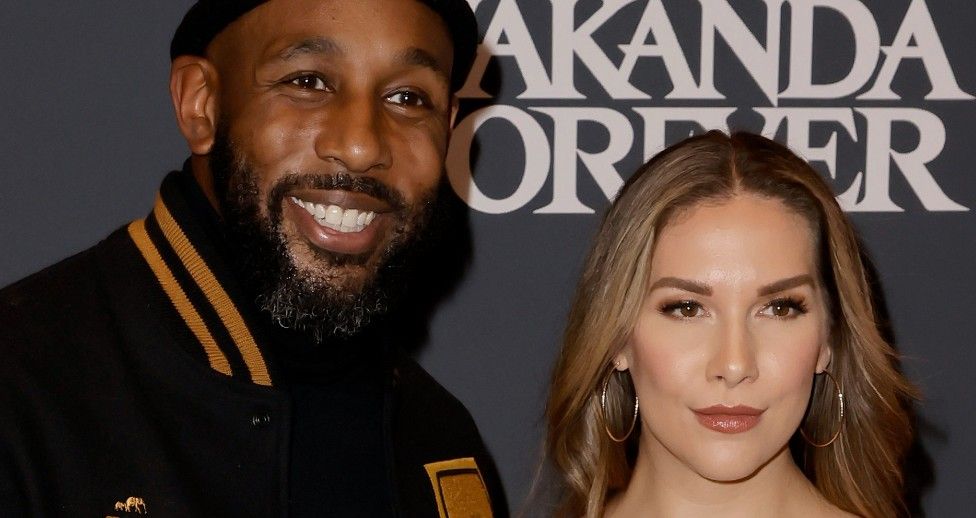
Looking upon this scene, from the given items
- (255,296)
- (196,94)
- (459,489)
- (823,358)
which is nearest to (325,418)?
(255,296)

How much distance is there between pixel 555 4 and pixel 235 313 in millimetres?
1030

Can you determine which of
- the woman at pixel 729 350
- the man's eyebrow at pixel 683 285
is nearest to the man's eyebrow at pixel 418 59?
the woman at pixel 729 350

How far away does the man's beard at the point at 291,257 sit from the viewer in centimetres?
183

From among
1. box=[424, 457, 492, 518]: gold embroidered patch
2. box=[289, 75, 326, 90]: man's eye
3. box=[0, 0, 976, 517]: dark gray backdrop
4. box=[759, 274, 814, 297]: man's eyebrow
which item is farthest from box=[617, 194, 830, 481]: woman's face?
box=[0, 0, 976, 517]: dark gray backdrop

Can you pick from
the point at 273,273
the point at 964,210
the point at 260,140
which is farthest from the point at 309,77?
the point at 964,210

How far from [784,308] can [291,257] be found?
0.71 m

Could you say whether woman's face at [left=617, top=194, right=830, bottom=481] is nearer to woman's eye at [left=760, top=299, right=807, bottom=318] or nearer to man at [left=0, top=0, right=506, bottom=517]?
woman's eye at [left=760, top=299, right=807, bottom=318]

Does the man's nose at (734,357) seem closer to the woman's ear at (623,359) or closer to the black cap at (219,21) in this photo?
the woman's ear at (623,359)

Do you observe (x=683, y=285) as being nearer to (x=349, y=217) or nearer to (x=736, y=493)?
(x=736, y=493)

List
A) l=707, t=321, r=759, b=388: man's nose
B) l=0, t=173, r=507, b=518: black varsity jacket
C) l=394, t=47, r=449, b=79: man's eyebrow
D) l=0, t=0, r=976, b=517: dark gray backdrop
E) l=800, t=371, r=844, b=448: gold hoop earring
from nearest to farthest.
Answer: l=0, t=173, r=507, b=518: black varsity jacket, l=707, t=321, r=759, b=388: man's nose, l=394, t=47, r=449, b=79: man's eyebrow, l=800, t=371, r=844, b=448: gold hoop earring, l=0, t=0, r=976, b=517: dark gray backdrop

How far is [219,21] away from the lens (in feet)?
6.22

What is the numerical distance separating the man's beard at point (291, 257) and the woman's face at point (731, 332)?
400 millimetres

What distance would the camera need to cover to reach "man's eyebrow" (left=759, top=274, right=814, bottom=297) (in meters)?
1.77

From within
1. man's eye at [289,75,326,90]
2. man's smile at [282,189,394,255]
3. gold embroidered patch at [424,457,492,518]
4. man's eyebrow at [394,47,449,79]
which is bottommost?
gold embroidered patch at [424,457,492,518]
